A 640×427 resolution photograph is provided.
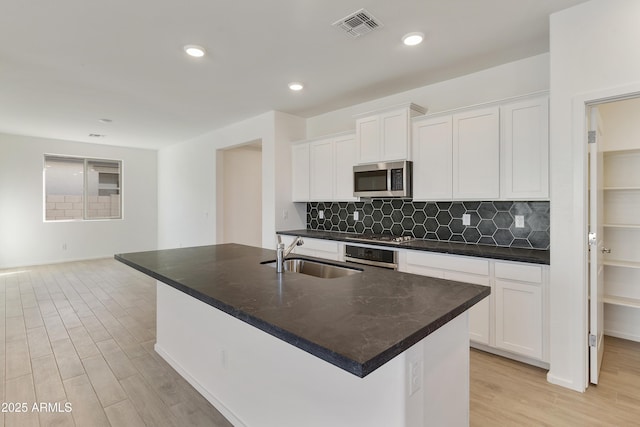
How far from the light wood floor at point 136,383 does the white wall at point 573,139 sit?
25 centimetres

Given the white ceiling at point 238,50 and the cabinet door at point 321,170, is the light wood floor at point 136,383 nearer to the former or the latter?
the cabinet door at point 321,170

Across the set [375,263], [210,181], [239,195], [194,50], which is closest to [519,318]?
[375,263]

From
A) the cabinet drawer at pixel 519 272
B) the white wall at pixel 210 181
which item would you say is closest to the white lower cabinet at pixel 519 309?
the cabinet drawer at pixel 519 272

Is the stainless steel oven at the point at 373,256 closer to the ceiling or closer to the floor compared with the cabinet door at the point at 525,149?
closer to the floor

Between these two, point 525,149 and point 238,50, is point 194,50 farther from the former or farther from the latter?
point 525,149

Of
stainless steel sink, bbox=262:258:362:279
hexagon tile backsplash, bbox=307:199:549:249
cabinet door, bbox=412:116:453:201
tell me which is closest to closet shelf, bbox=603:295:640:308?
hexagon tile backsplash, bbox=307:199:549:249

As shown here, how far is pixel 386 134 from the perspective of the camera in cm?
353

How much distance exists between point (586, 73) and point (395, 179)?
1.73 m

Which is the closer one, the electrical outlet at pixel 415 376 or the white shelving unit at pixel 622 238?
the electrical outlet at pixel 415 376

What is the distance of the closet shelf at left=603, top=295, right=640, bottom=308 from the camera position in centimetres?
269

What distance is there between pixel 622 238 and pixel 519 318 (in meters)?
1.50

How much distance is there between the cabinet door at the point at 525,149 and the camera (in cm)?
256

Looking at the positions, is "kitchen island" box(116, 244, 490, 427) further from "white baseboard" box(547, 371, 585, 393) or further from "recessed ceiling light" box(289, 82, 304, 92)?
"recessed ceiling light" box(289, 82, 304, 92)

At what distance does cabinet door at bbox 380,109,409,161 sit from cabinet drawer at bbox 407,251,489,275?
1.06 m
